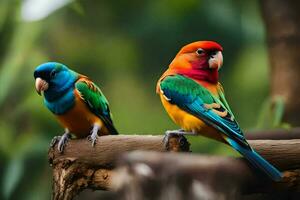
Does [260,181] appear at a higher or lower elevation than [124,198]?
lower

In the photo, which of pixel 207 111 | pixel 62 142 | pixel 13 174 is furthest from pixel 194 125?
pixel 13 174

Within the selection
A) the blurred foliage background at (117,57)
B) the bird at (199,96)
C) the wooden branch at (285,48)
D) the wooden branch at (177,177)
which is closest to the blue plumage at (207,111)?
the bird at (199,96)

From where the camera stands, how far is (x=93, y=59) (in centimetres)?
471

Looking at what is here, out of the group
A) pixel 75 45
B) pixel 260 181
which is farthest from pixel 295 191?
pixel 75 45

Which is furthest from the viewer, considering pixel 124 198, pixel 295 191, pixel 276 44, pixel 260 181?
pixel 276 44

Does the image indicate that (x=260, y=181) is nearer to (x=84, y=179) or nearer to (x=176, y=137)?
(x=176, y=137)

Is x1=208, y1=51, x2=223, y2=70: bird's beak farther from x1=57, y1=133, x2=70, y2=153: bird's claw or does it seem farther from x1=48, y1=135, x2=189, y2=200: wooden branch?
x1=57, y1=133, x2=70, y2=153: bird's claw

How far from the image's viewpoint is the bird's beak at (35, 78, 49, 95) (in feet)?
7.72

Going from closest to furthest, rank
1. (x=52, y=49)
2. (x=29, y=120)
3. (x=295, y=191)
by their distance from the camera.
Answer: (x=295, y=191), (x=29, y=120), (x=52, y=49)

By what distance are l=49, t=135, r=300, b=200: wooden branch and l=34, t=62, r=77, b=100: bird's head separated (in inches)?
6.8

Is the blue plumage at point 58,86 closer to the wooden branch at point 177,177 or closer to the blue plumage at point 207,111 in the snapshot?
the blue plumage at point 207,111

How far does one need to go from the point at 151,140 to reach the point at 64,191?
1.02ft

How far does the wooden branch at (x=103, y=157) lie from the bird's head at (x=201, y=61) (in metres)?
0.23

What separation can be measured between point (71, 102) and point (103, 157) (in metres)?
0.28
